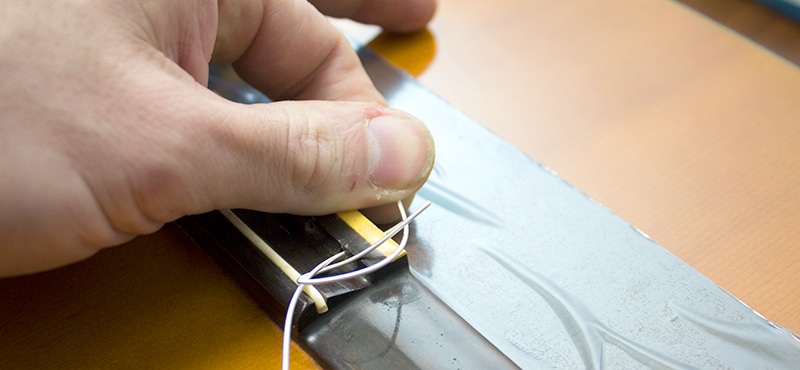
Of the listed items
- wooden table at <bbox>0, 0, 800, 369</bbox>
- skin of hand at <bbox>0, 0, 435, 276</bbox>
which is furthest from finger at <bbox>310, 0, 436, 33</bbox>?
skin of hand at <bbox>0, 0, 435, 276</bbox>

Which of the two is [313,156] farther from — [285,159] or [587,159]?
[587,159]

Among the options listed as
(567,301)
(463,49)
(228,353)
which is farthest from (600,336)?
(463,49)

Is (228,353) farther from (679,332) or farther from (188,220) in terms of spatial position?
(679,332)

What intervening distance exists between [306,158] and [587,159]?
0.98ft

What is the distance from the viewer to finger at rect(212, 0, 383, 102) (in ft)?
1.93

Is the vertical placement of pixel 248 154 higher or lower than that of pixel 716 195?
higher

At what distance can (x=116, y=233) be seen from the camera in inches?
17.3

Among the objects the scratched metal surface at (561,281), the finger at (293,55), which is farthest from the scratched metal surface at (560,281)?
the finger at (293,55)

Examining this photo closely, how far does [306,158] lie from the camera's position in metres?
0.46

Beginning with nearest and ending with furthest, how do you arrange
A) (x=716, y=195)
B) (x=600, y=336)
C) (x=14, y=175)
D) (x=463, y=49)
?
(x=14, y=175)
(x=600, y=336)
(x=716, y=195)
(x=463, y=49)

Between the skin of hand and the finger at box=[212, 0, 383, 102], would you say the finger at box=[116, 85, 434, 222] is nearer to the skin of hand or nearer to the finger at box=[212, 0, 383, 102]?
the skin of hand

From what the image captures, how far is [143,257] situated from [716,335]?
1.39 feet

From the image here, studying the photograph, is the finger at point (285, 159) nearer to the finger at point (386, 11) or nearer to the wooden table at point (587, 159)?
the wooden table at point (587, 159)

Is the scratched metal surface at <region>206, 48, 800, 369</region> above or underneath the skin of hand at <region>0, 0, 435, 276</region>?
underneath
